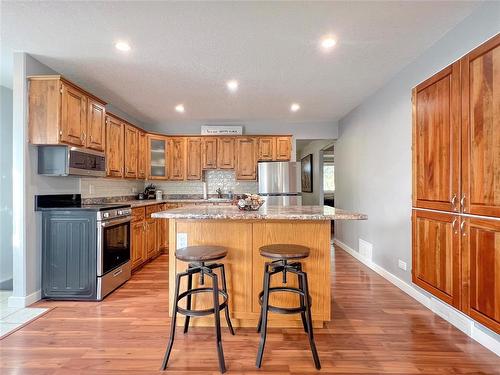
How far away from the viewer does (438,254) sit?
7.90 feet

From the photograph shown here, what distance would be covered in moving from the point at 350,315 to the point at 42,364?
2.52 meters

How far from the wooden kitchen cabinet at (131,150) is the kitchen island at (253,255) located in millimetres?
2637

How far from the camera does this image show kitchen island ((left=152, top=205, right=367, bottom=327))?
239 centimetres

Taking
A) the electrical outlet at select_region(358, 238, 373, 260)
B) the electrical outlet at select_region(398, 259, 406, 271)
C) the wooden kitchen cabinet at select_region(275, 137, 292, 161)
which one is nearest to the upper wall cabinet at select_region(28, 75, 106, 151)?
the wooden kitchen cabinet at select_region(275, 137, 292, 161)

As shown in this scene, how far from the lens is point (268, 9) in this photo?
2150 millimetres

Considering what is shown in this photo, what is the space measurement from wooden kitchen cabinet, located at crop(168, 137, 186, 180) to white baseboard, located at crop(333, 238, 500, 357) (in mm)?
3932

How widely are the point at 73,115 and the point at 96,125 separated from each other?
45cm

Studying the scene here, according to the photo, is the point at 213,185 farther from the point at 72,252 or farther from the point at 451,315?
the point at 451,315

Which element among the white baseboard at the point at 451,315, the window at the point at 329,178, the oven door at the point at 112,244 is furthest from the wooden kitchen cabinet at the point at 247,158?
the window at the point at 329,178

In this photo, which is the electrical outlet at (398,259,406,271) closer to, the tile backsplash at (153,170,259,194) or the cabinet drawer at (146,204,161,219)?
the tile backsplash at (153,170,259,194)

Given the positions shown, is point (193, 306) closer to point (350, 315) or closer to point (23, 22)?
point (350, 315)

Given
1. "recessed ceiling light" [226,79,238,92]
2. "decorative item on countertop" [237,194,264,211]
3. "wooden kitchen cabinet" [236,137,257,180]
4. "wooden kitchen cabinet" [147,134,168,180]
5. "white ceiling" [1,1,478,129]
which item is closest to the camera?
"white ceiling" [1,1,478,129]

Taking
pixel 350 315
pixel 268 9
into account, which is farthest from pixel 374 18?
pixel 350 315

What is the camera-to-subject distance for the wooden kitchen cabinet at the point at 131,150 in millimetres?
4555
